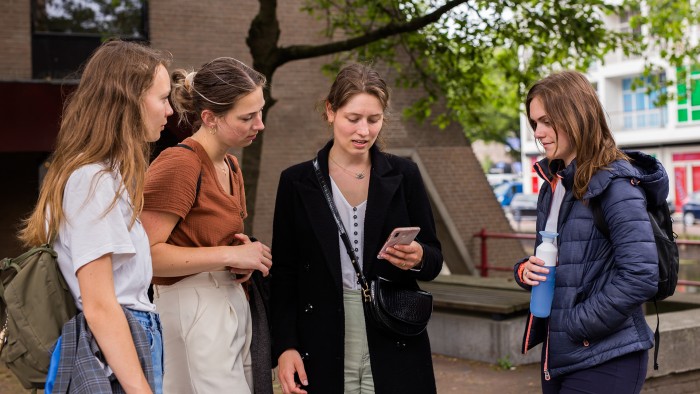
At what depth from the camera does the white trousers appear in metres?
3.02

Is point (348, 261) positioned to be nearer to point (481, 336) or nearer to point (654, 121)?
point (481, 336)

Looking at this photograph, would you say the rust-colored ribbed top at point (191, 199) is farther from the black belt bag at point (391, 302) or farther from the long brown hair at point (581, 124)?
the long brown hair at point (581, 124)

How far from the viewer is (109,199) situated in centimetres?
244

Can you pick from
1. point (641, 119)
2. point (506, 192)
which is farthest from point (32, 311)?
point (641, 119)

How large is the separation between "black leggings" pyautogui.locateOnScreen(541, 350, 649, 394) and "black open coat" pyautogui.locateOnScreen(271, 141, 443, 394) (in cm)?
56

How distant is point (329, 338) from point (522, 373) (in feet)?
16.8

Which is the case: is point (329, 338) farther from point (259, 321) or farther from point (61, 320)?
point (61, 320)

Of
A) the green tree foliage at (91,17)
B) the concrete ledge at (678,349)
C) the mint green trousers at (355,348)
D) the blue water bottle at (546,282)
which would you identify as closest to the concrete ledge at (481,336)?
the concrete ledge at (678,349)

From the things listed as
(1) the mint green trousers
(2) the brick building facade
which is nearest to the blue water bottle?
(1) the mint green trousers

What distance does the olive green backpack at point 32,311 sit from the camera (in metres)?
2.35

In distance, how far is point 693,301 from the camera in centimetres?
869

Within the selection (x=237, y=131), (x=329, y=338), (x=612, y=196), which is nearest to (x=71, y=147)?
(x=237, y=131)

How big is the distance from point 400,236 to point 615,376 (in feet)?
3.18

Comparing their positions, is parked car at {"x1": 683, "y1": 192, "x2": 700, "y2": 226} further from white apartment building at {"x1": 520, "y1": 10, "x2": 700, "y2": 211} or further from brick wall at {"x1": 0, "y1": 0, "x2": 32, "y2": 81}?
brick wall at {"x1": 0, "y1": 0, "x2": 32, "y2": 81}
